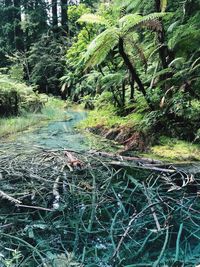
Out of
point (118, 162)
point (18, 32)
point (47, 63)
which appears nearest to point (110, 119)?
point (118, 162)

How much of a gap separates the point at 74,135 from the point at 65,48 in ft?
36.7

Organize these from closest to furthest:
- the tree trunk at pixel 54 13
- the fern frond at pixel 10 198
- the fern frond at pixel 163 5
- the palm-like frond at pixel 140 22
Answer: the fern frond at pixel 10 198 < the palm-like frond at pixel 140 22 < the fern frond at pixel 163 5 < the tree trunk at pixel 54 13

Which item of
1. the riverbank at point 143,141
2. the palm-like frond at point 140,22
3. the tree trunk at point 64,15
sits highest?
the tree trunk at point 64,15

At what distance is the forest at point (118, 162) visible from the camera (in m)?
2.64

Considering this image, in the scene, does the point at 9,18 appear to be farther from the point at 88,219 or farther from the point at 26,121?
the point at 88,219

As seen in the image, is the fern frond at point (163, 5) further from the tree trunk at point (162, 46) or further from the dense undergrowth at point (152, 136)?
the dense undergrowth at point (152, 136)

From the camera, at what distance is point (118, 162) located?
168 inches

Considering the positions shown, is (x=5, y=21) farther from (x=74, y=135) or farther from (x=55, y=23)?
(x=74, y=135)

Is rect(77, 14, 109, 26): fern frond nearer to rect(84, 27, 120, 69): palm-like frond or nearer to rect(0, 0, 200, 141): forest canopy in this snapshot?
rect(0, 0, 200, 141): forest canopy

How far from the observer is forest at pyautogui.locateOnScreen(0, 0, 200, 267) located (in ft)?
8.67

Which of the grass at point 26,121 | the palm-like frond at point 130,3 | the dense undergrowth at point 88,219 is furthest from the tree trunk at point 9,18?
the dense undergrowth at point 88,219

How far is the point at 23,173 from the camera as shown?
3.83 m

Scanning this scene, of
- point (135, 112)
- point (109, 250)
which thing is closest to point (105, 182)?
point (109, 250)

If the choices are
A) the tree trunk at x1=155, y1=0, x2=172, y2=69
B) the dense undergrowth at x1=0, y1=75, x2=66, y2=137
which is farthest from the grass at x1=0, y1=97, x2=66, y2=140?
the tree trunk at x1=155, y1=0, x2=172, y2=69
